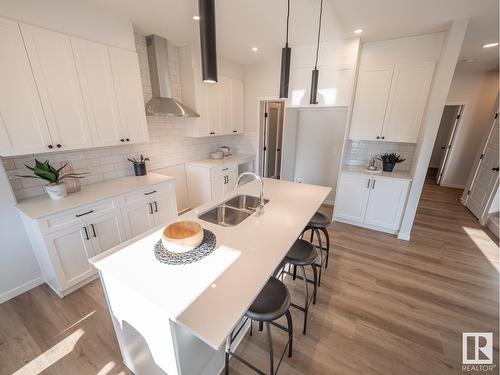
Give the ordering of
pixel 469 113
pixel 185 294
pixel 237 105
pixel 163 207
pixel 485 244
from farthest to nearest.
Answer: pixel 469 113 → pixel 237 105 → pixel 485 244 → pixel 163 207 → pixel 185 294

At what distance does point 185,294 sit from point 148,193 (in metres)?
1.92

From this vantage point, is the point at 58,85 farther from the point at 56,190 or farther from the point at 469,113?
the point at 469,113

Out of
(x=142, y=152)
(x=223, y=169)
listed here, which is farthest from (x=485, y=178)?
(x=142, y=152)

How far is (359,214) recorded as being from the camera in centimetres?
338

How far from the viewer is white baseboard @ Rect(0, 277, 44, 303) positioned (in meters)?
1.98

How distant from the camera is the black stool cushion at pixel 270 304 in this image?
1.17 meters

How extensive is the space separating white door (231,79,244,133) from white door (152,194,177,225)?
2.01 metres

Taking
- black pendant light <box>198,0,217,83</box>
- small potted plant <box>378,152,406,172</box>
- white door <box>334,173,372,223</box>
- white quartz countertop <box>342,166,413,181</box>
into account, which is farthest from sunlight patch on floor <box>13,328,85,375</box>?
small potted plant <box>378,152,406,172</box>

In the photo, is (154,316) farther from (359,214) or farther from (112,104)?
(359,214)

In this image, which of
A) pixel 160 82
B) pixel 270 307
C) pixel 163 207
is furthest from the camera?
pixel 160 82

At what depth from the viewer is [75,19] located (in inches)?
77.6

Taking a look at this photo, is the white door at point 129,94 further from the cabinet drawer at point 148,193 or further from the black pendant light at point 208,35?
the black pendant light at point 208,35

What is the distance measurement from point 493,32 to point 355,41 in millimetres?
1566

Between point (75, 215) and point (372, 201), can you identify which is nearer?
point (75, 215)
